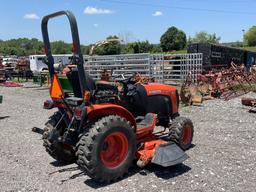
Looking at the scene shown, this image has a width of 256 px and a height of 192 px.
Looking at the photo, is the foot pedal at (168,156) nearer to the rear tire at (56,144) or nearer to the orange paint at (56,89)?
the rear tire at (56,144)

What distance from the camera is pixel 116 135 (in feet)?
16.9

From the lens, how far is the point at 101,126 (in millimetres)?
4902

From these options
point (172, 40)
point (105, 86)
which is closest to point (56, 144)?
point (105, 86)

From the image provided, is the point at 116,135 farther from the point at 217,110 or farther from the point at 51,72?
the point at 217,110

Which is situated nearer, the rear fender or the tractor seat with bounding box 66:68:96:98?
the rear fender

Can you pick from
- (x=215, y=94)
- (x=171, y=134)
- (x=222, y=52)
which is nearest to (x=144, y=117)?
(x=171, y=134)

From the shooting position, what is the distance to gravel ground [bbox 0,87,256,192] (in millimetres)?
4965

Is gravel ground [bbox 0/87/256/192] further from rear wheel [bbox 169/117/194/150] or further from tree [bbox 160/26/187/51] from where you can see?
tree [bbox 160/26/187/51]

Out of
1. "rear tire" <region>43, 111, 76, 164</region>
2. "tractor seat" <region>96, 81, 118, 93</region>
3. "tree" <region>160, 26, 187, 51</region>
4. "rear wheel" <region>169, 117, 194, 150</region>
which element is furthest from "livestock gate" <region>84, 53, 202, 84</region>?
"tree" <region>160, 26, 187, 51</region>

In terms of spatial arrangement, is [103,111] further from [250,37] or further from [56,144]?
[250,37]

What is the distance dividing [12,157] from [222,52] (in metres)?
19.7

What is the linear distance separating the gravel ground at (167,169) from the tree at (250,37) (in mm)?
76710

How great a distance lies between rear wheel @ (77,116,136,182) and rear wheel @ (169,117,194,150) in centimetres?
125

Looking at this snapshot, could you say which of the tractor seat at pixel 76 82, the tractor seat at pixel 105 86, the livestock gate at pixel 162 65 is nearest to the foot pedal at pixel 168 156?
the tractor seat at pixel 105 86
